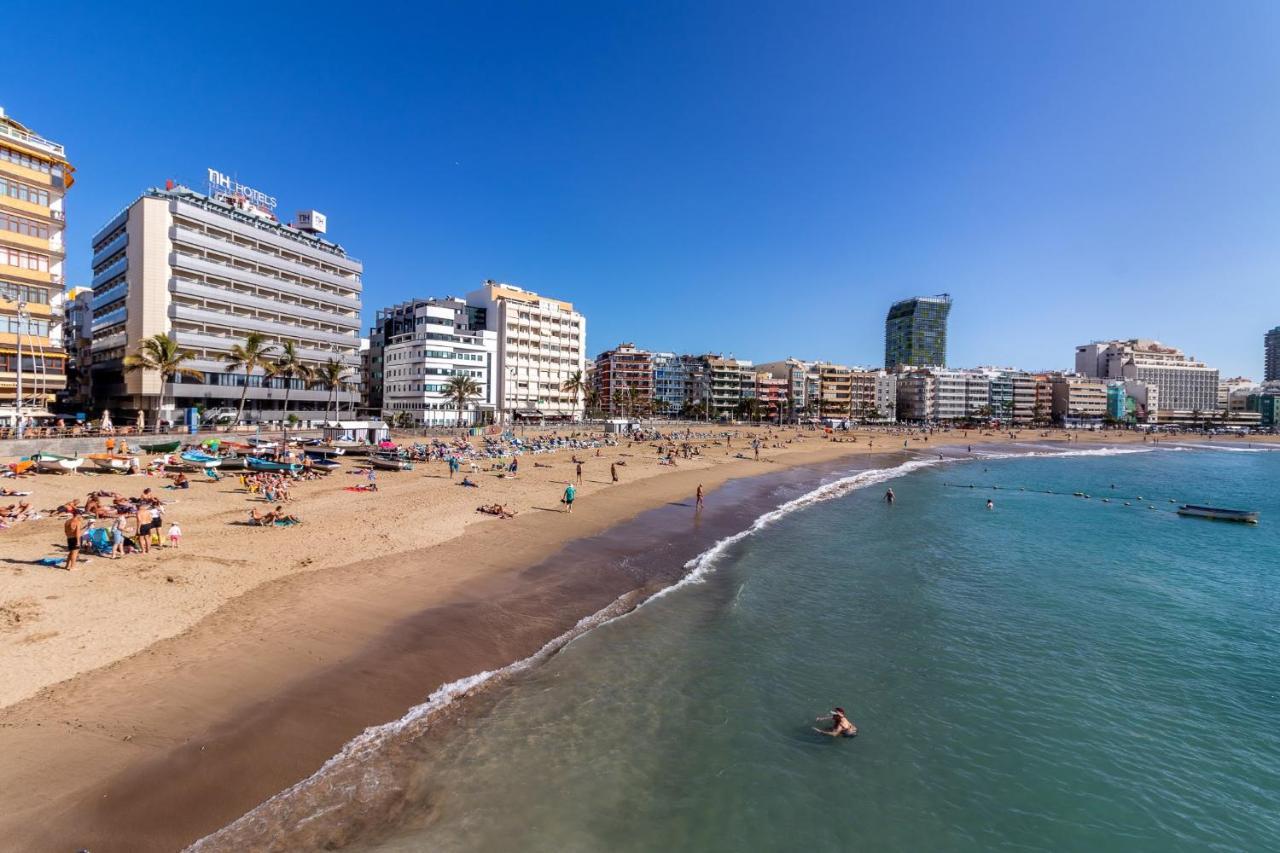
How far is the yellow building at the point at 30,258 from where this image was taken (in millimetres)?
43344

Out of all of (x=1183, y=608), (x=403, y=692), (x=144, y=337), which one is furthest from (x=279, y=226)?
(x=1183, y=608)

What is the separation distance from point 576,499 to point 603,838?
24832 mm

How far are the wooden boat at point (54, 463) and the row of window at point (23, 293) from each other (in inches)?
860

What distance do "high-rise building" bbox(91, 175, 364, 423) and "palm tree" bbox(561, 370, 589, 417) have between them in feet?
125

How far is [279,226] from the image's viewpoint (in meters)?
A: 66.1

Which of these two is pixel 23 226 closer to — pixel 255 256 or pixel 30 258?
pixel 30 258

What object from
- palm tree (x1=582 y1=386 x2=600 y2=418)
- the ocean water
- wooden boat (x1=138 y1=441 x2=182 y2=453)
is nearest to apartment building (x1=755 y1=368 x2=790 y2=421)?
palm tree (x1=582 y1=386 x2=600 y2=418)

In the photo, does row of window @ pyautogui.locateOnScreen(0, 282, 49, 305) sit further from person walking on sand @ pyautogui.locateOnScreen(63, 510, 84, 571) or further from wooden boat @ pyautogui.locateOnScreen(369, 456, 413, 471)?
person walking on sand @ pyautogui.locateOnScreen(63, 510, 84, 571)

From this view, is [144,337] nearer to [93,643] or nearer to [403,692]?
[93,643]

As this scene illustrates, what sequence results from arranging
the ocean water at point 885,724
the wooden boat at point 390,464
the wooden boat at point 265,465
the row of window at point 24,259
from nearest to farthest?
the ocean water at point 885,724 → the wooden boat at point 265,465 → the wooden boat at point 390,464 → the row of window at point 24,259

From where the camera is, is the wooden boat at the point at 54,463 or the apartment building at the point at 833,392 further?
the apartment building at the point at 833,392

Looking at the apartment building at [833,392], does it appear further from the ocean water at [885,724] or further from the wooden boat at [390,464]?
the ocean water at [885,724]

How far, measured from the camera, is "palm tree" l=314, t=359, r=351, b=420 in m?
64.2

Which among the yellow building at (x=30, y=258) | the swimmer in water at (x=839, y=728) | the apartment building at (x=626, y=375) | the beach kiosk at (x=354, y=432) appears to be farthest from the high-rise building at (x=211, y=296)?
the apartment building at (x=626, y=375)
